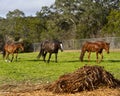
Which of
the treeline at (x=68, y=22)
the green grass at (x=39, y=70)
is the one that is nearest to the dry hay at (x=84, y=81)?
the green grass at (x=39, y=70)

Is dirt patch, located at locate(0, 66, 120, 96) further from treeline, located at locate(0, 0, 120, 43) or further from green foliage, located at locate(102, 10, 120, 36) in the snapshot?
treeline, located at locate(0, 0, 120, 43)

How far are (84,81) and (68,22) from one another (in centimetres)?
8447

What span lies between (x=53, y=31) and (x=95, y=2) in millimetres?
11684

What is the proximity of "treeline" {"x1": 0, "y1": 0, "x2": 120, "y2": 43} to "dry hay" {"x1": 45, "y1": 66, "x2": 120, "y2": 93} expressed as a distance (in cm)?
7634

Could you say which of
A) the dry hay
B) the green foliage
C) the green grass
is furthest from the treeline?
the dry hay

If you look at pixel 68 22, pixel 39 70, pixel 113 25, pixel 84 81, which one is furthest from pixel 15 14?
pixel 84 81

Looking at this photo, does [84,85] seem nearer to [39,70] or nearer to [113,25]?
[39,70]

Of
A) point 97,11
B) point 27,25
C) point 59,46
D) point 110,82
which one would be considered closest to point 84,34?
point 97,11

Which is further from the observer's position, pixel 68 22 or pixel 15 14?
pixel 15 14

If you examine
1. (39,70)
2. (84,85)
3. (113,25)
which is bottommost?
(39,70)

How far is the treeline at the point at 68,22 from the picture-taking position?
299 feet

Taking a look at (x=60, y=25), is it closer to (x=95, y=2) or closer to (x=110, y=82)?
(x=95, y=2)

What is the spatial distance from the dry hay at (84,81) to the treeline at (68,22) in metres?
76.3

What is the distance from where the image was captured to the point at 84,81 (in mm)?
11391
